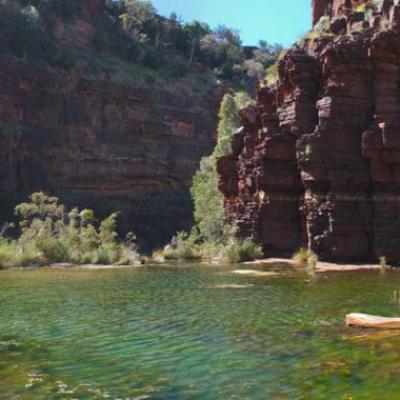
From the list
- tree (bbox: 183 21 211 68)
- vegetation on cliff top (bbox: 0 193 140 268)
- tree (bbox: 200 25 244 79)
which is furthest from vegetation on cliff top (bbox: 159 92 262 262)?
tree (bbox: 183 21 211 68)

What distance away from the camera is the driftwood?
1124 cm

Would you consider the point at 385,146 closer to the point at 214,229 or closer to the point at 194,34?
the point at 214,229

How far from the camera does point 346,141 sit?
30812 millimetres

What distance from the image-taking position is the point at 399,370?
830 centimetres

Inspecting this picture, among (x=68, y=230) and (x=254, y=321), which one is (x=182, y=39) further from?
(x=254, y=321)

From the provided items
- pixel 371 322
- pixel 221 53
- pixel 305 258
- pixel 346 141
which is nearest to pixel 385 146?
pixel 346 141

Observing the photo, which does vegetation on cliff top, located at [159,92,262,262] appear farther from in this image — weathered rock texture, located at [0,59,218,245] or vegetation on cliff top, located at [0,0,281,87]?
vegetation on cliff top, located at [0,0,281,87]

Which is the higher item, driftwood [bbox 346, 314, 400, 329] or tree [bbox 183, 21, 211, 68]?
tree [bbox 183, 21, 211, 68]

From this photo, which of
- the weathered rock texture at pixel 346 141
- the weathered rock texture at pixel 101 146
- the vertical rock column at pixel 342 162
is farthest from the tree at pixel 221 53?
the vertical rock column at pixel 342 162

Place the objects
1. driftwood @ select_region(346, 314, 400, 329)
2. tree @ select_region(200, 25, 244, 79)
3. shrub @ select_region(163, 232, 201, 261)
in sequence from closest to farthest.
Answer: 1. driftwood @ select_region(346, 314, 400, 329)
2. shrub @ select_region(163, 232, 201, 261)
3. tree @ select_region(200, 25, 244, 79)

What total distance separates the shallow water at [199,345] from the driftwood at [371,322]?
31 cm

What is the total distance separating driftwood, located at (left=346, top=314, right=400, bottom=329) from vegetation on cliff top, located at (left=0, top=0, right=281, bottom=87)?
65.7 metres

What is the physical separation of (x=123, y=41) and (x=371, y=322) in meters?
79.9

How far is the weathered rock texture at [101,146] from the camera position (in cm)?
6612
